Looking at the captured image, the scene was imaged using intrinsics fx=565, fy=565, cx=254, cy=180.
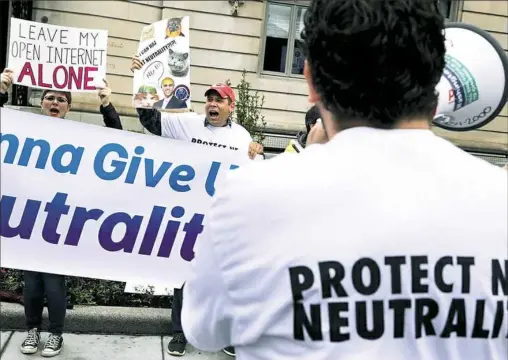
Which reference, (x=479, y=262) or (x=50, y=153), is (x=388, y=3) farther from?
(x=50, y=153)

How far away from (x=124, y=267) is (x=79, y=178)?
64 cm

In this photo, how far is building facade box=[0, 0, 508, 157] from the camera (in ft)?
38.2

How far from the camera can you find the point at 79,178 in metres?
3.61

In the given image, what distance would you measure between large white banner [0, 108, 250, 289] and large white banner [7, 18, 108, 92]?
0.50 metres

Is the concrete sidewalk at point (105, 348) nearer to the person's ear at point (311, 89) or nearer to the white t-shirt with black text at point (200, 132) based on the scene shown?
the white t-shirt with black text at point (200, 132)

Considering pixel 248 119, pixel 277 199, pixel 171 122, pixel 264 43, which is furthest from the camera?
pixel 264 43

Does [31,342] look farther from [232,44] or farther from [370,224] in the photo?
[232,44]

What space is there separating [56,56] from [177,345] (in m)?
2.24

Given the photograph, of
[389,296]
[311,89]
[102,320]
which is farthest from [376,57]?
[102,320]

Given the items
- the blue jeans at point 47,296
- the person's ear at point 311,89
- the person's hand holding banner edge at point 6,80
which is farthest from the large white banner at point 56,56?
the person's ear at point 311,89

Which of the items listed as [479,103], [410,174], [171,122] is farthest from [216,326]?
[171,122]

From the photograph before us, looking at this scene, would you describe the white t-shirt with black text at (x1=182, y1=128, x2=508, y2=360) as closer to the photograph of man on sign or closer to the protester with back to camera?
the protester with back to camera

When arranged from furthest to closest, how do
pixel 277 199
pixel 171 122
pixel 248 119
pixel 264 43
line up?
pixel 264 43 → pixel 248 119 → pixel 171 122 → pixel 277 199

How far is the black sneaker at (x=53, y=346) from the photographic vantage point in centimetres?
377
